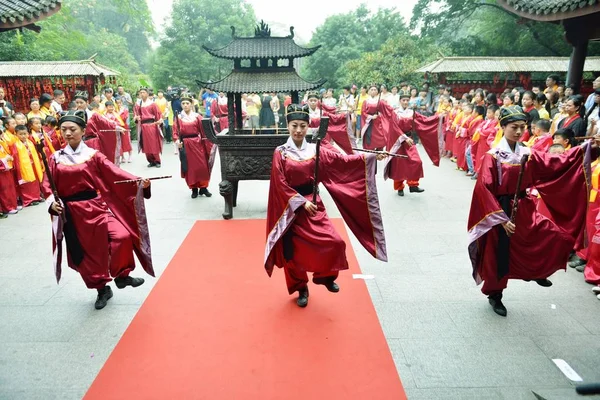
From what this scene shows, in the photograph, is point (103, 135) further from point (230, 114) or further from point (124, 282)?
point (124, 282)

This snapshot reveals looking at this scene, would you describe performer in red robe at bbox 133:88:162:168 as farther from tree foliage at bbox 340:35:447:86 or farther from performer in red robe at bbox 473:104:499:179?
tree foliage at bbox 340:35:447:86

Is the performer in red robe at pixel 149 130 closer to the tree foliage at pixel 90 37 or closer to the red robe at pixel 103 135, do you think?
the red robe at pixel 103 135

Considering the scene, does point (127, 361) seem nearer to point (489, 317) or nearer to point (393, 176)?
point (489, 317)

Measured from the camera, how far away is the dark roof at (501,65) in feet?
47.7

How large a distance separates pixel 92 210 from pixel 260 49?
3.83 meters

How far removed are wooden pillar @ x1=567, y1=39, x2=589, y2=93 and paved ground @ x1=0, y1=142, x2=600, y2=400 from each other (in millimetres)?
3757

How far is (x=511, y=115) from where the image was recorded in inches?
139

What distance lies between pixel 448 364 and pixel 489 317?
0.84 m

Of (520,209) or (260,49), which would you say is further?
(260,49)

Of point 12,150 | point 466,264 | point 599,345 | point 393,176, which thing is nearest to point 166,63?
point 12,150

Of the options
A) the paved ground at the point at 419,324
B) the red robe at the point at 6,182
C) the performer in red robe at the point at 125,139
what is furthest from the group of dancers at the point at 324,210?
the performer in red robe at the point at 125,139

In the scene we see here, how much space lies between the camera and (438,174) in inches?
374

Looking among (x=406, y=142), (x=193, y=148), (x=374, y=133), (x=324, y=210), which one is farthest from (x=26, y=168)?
(x=374, y=133)

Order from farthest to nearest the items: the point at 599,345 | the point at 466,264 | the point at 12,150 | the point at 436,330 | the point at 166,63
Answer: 1. the point at 166,63
2. the point at 12,150
3. the point at 466,264
4. the point at 436,330
5. the point at 599,345
